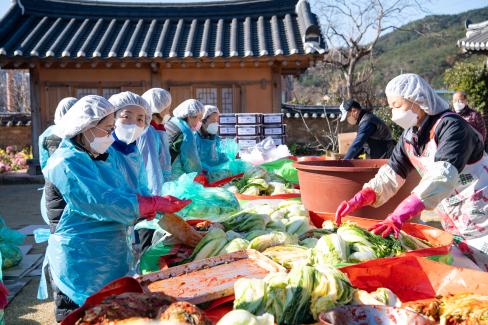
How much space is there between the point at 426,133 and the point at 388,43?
5306 centimetres

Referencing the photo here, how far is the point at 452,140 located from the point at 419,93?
34 cm

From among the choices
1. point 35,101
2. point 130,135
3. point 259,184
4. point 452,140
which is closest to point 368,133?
point 259,184

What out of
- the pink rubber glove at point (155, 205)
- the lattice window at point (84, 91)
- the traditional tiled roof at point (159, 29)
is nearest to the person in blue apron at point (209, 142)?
the pink rubber glove at point (155, 205)

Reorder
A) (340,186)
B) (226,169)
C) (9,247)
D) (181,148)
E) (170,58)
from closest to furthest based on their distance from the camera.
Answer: (340,186)
(181,148)
(9,247)
(226,169)
(170,58)

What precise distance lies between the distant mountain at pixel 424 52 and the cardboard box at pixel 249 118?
89.9 ft

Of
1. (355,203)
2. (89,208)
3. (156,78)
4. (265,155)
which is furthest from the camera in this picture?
(156,78)

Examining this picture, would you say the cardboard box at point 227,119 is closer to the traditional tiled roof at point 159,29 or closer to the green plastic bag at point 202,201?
the traditional tiled roof at point 159,29

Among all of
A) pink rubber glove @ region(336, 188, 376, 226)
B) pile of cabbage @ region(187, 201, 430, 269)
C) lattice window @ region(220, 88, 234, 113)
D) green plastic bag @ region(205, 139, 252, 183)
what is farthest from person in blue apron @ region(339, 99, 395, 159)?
lattice window @ region(220, 88, 234, 113)

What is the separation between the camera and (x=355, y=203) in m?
2.93

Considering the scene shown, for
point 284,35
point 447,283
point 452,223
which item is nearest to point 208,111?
point 452,223

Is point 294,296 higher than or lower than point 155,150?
lower

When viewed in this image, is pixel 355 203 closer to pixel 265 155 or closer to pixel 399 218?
pixel 399 218

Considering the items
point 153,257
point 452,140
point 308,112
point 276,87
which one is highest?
point 276,87

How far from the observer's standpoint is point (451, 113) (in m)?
2.62
